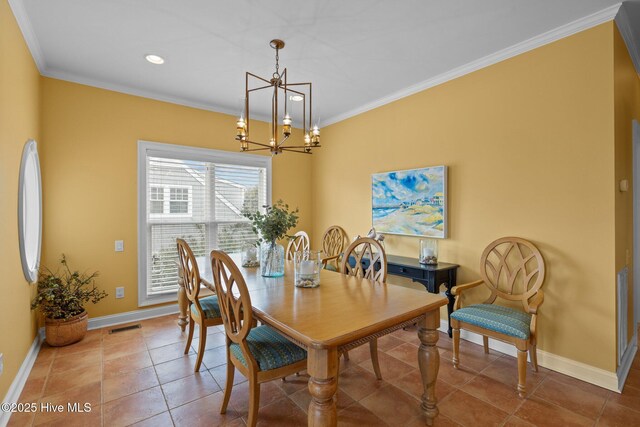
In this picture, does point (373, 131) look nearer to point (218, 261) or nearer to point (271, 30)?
point (271, 30)

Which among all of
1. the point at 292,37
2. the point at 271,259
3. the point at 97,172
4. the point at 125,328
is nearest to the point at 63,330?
the point at 125,328

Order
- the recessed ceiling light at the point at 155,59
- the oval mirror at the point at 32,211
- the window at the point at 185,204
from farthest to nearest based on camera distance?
1. the window at the point at 185,204
2. the recessed ceiling light at the point at 155,59
3. the oval mirror at the point at 32,211

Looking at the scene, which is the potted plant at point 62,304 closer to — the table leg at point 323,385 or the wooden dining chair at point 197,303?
the wooden dining chair at point 197,303

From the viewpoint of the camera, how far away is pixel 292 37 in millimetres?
2486

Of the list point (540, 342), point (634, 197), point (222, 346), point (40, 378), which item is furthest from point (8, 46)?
point (634, 197)

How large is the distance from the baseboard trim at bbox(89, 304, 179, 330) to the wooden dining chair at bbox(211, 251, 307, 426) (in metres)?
2.31

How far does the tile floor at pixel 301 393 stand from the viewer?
74.4 inches

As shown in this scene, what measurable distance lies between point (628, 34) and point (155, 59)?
405 cm

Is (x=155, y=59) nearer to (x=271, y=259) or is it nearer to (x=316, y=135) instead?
(x=316, y=135)

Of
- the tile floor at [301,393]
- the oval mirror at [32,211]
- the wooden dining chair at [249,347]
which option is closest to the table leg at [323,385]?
the wooden dining chair at [249,347]

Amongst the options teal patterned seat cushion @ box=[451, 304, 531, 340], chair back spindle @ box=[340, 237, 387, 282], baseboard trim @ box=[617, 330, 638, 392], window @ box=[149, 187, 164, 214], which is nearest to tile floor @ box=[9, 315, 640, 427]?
baseboard trim @ box=[617, 330, 638, 392]

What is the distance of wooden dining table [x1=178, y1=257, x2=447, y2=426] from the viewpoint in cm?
133

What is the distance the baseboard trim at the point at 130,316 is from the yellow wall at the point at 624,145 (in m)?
4.45

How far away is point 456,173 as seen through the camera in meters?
3.12
